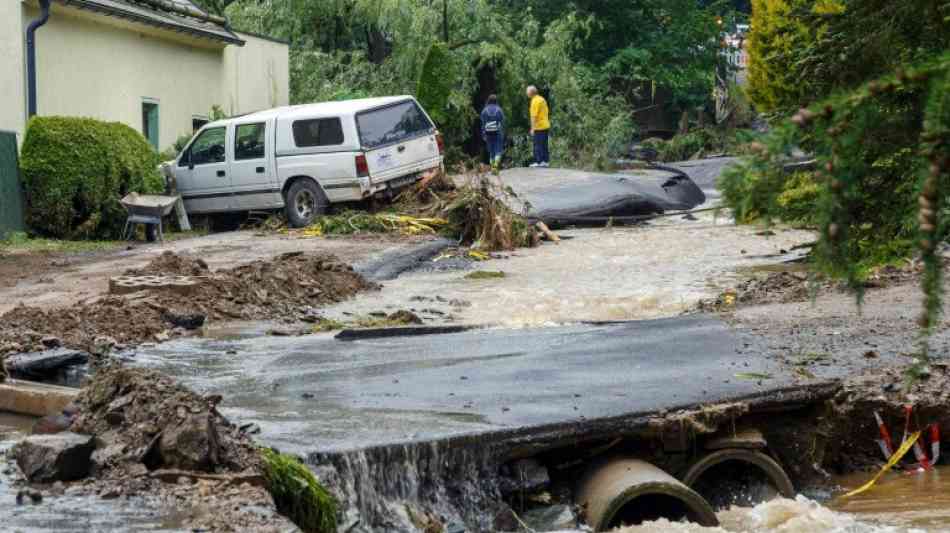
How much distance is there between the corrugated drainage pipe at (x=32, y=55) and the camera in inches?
850

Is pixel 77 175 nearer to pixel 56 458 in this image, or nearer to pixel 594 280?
pixel 594 280

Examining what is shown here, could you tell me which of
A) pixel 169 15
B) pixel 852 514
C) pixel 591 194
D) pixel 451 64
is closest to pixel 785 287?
pixel 852 514

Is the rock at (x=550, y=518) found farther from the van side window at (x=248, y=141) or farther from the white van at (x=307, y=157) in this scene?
the van side window at (x=248, y=141)

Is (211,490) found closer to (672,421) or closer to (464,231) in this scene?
(672,421)

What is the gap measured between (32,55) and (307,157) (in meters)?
4.35

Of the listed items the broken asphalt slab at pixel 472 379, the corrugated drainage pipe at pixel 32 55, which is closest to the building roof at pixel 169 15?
the corrugated drainage pipe at pixel 32 55

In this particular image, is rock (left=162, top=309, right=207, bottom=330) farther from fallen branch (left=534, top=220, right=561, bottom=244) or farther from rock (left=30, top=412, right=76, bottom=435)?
fallen branch (left=534, top=220, right=561, bottom=244)

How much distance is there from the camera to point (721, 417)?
27.2 feet

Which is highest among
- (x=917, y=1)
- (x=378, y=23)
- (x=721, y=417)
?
(x=378, y=23)

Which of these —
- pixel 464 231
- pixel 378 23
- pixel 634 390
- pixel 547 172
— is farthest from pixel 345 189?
pixel 634 390

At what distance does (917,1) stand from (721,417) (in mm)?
2940

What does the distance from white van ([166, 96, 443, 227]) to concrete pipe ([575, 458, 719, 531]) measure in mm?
15480

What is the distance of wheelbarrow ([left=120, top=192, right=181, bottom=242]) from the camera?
21750mm

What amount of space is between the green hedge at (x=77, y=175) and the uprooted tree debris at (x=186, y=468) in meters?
14.5
